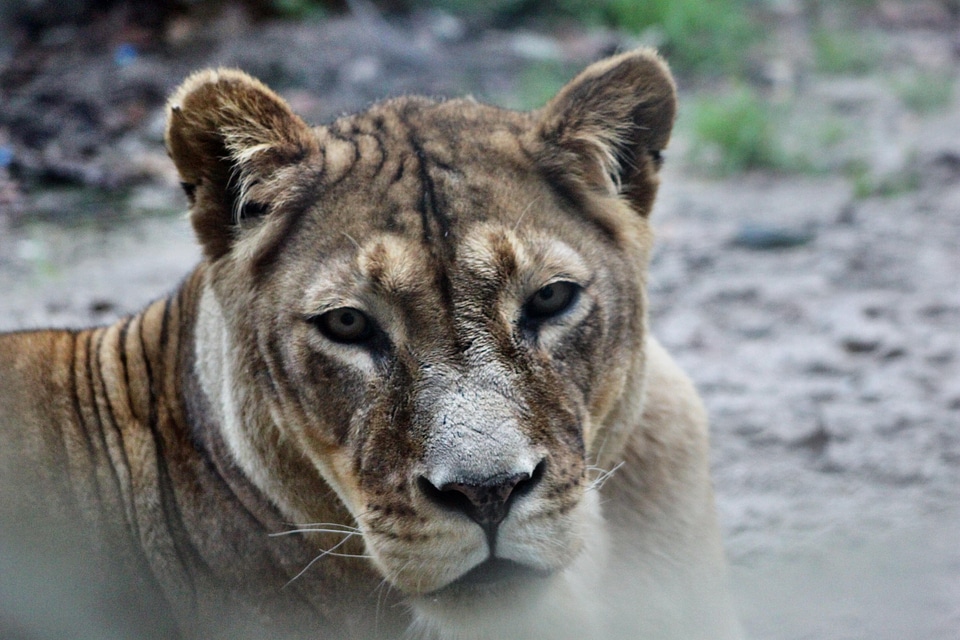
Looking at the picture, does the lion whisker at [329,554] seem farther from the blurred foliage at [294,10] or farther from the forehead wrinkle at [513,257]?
the blurred foliage at [294,10]

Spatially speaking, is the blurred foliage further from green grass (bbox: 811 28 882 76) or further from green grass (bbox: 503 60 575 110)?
green grass (bbox: 811 28 882 76)

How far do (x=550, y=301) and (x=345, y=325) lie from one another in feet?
1.61

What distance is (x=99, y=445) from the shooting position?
3086 mm

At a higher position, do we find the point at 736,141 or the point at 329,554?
the point at 736,141

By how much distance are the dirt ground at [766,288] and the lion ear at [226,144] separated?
70cm

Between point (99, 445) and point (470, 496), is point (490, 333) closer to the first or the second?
point (470, 496)

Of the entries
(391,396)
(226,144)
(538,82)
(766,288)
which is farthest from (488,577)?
(538,82)

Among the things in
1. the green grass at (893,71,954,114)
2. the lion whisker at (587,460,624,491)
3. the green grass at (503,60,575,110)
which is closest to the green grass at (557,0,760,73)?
the green grass at (503,60,575,110)

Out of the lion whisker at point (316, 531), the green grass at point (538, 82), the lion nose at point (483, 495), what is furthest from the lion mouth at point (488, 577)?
the green grass at point (538, 82)

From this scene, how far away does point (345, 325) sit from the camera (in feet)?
8.65

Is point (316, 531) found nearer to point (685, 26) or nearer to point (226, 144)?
point (226, 144)

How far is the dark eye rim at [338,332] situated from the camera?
262 centimetres

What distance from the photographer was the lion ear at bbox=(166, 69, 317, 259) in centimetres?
271

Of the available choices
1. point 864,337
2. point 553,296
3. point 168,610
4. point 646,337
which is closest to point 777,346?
point 864,337
